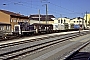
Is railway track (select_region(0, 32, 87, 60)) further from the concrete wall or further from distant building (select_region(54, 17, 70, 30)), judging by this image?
distant building (select_region(54, 17, 70, 30))

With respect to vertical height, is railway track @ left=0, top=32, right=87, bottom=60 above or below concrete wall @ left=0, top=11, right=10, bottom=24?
below

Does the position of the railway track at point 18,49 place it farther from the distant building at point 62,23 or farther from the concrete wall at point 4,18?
the distant building at point 62,23

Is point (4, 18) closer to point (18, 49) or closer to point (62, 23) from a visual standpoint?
point (62, 23)

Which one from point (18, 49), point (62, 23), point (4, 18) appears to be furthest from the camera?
point (62, 23)

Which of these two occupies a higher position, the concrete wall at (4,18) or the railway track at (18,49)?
the concrete wall at (4,18)

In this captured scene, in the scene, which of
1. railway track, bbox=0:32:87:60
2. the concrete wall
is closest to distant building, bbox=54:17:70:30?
the concrete wall

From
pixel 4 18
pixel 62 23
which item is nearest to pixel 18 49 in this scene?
pixel 4 18

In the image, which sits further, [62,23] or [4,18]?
[62,23]

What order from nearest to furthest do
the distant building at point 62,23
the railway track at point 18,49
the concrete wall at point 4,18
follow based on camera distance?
the railway track at point 18,49 → the concrete wall at point 4,18 → the distant building at point 62,23

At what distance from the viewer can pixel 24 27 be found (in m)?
48.1

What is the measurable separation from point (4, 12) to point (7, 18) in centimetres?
263

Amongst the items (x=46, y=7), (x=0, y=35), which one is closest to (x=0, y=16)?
(x=46, y=7)

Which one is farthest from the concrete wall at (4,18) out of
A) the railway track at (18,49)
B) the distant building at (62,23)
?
the railway track at (18,49)

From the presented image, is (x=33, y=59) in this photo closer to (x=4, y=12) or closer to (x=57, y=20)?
(x=4, y=12)
